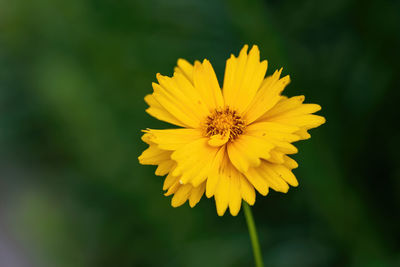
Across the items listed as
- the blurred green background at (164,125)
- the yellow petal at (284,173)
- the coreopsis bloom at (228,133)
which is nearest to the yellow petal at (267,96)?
the coreopsis bloom at (228,133)


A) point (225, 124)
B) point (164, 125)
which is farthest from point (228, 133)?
point (164, 125)

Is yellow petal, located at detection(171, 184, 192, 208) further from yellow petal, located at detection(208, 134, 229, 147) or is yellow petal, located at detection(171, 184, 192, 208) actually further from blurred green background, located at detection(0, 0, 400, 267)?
blurred green background, located at detection(0, 0, 400, 267)

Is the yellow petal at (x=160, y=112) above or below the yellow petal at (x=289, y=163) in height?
above

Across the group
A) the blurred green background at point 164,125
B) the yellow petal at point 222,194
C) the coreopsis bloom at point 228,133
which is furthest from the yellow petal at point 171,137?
Result: the blurred green background at point 164,125

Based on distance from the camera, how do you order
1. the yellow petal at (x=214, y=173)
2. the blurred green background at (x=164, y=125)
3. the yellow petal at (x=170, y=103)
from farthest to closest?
1. the blurred green background at (x=164, y=125)
2. the yellow petal at (x=170, y=103)
3. the yellow petal at (x=214, y=173)

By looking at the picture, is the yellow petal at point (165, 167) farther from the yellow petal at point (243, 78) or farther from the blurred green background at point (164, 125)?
the blurred green background at point (164, 125)

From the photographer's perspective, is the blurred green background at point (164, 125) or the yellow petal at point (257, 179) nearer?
the yellow petal at point (257, 179)

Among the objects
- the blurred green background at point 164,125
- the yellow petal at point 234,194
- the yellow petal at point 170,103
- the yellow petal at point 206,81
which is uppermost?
the blurred green background at point 164,125

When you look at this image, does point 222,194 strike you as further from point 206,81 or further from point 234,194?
point 206,81

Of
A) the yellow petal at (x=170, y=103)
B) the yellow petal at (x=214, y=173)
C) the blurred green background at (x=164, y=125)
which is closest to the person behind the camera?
the yellow petal at (x=214, y=173)
